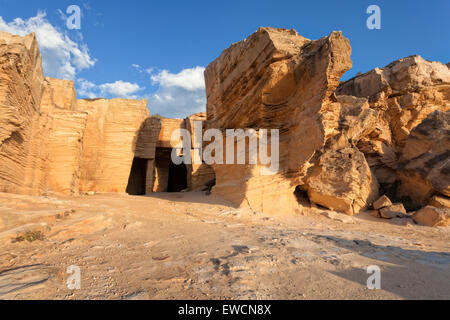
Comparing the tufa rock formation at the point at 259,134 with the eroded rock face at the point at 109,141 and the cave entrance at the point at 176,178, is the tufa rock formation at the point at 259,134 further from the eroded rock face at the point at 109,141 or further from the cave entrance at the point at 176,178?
the cave entrance at the point at 176,178

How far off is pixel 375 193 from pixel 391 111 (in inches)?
287

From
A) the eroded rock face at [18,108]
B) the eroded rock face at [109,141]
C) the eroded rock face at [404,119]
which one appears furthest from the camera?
the eroded rock face at [109,141]

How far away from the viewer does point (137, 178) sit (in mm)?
12906

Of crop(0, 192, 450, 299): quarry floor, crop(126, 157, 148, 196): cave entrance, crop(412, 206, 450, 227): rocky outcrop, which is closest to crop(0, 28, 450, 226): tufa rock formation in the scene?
crop(412, 206, 450, 227): rocky outcrop

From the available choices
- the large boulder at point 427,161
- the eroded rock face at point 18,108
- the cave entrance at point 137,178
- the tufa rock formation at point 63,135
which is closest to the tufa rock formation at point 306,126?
the large boulder at point 427,161

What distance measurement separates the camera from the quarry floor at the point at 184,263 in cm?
166

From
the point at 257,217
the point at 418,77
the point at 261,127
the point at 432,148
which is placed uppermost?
the point at 418,77

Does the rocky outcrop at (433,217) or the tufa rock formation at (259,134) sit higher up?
the tufa rock formation at (259,134)

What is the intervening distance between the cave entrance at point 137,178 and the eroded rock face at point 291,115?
22.4ft

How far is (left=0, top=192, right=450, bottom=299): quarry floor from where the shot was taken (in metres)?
1.66

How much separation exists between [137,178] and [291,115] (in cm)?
985

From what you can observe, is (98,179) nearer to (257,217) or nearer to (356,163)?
(257,217)
